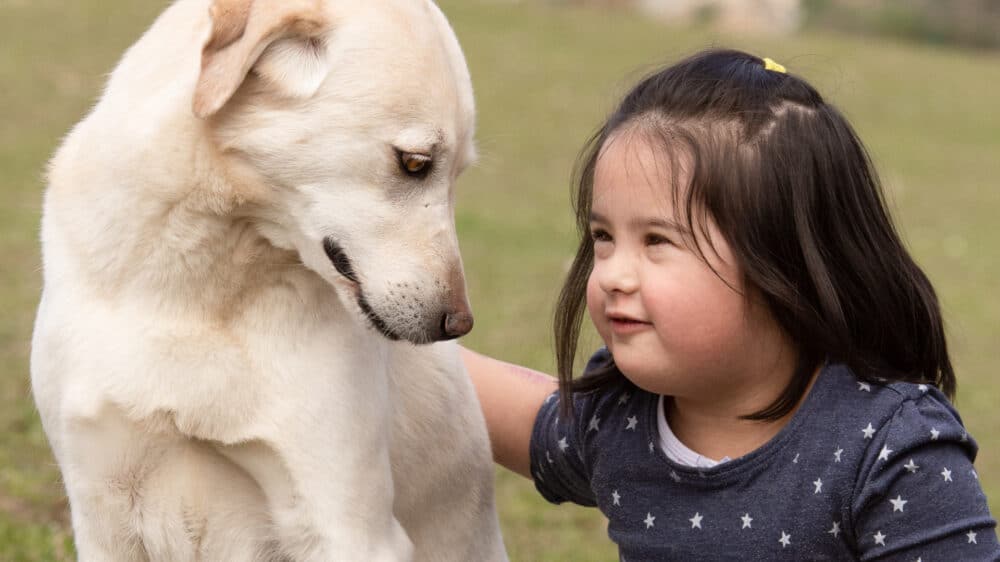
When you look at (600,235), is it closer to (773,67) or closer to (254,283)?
(773,67)

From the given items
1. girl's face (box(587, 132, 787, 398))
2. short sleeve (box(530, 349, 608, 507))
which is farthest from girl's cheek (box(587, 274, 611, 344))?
short sleeve (box(530, 349, 608, 507))

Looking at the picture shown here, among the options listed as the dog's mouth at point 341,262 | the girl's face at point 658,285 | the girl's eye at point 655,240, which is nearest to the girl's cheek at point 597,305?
the girl's face at point 658,285

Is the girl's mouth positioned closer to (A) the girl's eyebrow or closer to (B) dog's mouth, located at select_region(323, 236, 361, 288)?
(A) the girl's eyebrow

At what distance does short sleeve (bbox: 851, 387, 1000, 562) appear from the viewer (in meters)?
2.38

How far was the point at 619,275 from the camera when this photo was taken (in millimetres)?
2469

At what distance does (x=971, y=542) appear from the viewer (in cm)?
237

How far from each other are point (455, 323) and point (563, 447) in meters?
0.57

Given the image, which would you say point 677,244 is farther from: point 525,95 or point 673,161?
point 525,95

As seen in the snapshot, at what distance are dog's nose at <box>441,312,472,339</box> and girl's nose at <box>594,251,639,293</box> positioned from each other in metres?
0.27

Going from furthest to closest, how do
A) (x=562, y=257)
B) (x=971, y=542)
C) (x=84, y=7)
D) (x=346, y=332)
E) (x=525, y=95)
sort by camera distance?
(x=84, y=7) < (x=525, y=95) < (x=562, y=257) < (x=346, y=332) < (x=971, y=542)

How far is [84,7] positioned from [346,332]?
55.2 feet

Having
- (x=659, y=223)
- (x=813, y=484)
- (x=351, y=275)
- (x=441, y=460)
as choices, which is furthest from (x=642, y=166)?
(x=441, y=460)

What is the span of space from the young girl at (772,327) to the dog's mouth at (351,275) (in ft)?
1.40

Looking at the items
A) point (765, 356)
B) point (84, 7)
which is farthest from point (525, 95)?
point (765, 356)
